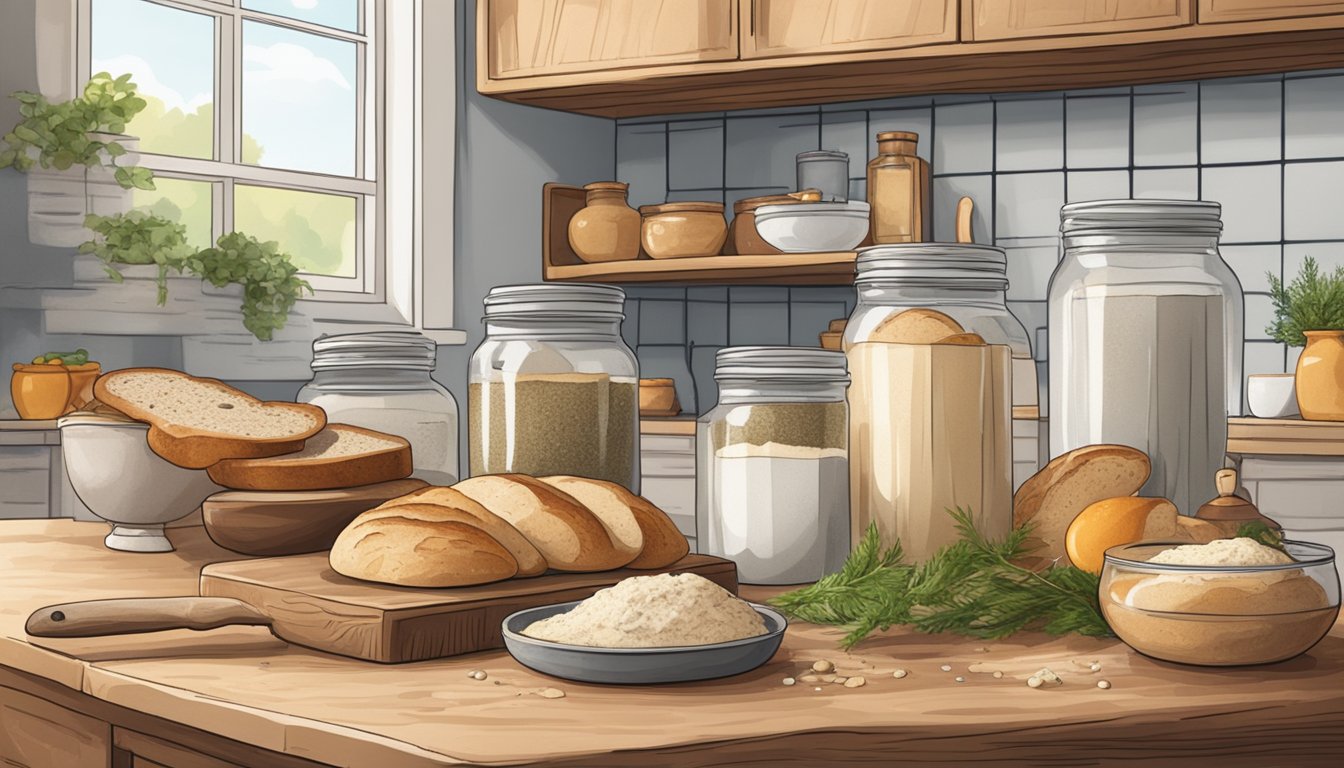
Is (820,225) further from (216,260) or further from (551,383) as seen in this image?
(551,383)

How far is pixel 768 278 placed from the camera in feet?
11.6

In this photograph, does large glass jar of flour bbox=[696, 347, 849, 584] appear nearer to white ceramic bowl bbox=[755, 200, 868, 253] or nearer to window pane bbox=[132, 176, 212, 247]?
white ceramic bowl bbox=[755, 200, 868, 253]

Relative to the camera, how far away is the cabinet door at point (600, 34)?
330cm

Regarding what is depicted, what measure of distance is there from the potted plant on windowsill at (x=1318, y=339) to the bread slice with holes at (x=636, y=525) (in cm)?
217

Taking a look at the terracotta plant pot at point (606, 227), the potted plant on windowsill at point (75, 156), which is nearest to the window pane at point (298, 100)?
the potted plant on windowsill at point (75, 156)

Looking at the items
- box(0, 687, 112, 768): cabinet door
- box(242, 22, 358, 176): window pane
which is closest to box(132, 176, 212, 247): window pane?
box(242, 22, 358, 176): window pane

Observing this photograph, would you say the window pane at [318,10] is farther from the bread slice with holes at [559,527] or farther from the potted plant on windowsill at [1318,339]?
the bread slice with holes at [559,527]

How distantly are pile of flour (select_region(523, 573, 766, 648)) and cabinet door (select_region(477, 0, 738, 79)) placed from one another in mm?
2685

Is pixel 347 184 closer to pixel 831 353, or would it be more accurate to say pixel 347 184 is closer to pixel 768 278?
pixel 768 278

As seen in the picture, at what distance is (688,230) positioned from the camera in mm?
3396

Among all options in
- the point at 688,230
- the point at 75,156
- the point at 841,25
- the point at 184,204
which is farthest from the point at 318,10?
the point at 841,25

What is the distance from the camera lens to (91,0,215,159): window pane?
9.66ft

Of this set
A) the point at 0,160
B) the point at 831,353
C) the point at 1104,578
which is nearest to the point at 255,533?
the point at 831,353

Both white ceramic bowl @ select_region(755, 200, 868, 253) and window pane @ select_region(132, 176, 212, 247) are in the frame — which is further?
white ceramic bowl @ select_region(755, 200, 868, 253)
